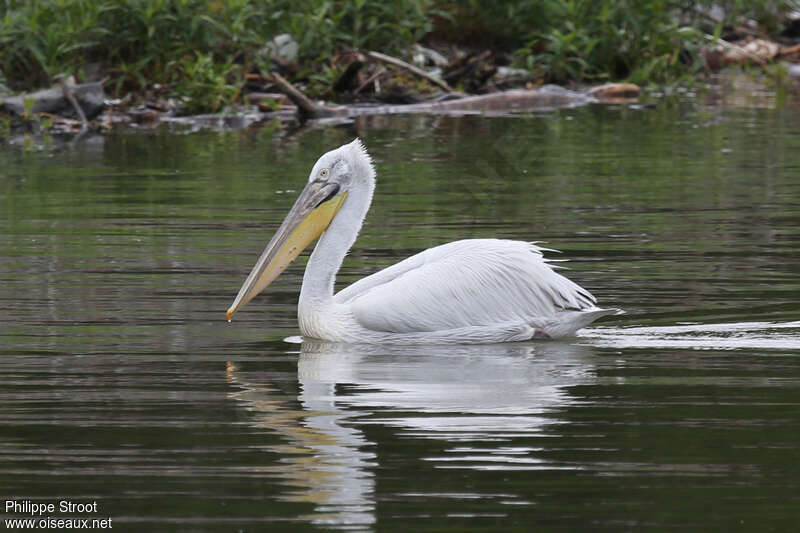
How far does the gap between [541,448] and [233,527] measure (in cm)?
102

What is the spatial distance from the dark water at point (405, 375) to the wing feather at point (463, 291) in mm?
134

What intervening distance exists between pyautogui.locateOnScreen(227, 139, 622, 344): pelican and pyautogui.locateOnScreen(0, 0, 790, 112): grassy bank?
10.3 meters

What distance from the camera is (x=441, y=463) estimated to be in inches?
166

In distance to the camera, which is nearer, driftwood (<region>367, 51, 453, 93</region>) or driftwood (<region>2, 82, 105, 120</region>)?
driftwood (<region>2, 82, 105, 120</region>)

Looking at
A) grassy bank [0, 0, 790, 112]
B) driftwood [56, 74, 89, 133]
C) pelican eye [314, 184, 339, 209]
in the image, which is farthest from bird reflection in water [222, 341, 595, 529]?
grassy bank [0, 0, 790, 112]

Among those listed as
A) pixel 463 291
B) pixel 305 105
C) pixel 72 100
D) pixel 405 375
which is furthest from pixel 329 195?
pixel 72 100

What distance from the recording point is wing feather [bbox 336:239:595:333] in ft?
20.0

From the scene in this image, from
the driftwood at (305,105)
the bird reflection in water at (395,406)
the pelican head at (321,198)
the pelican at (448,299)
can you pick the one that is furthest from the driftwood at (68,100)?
the bird reflection in water at (395,406)

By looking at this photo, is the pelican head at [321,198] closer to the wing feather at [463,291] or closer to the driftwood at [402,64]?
the wing feather at [463,291]

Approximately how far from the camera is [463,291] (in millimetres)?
6199

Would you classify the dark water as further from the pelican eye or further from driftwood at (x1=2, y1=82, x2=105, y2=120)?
driftwood at (x1=2, y1=82, x2=105, y2=120)

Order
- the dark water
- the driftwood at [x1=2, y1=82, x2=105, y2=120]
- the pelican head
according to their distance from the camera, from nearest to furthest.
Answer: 1. the dark water
2. the pelican head
3. the driftwood at [x1=2, y1=82, x2=105, y2=120]

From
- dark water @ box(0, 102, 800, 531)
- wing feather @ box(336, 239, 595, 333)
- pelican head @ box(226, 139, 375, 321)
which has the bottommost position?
dark water @ box(0, 102, 800, 531)

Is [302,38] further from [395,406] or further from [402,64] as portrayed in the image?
[395,406]
